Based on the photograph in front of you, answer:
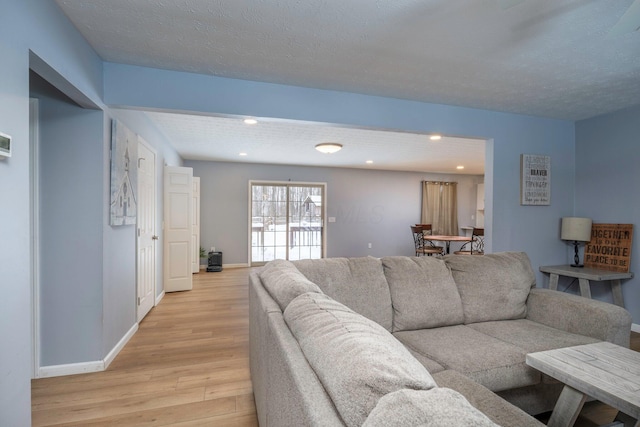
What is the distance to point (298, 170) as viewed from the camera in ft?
23.6

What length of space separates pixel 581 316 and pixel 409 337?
3.64 ft

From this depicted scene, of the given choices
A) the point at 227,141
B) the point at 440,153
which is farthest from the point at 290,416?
the point at 440,153

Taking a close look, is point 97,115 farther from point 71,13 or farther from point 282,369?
point 282,369

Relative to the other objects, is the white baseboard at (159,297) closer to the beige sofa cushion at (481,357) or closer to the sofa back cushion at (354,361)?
the beige sofa cushion at (481,357)

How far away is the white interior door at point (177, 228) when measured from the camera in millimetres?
4547

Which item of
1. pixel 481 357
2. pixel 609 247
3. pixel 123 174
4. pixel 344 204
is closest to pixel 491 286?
pixel 481 357

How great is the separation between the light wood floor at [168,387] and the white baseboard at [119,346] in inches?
1.7

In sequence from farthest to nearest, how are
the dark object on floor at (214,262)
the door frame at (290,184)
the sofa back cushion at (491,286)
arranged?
the door frame at (290,184) < the dark object on floor at (214,262) < the sofa back cushion at (491,286)

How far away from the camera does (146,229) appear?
3.51 m

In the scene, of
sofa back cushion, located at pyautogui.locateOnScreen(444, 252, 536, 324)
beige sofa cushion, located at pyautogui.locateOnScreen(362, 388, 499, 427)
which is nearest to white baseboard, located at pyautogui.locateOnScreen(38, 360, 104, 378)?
beige sofa cushion, located at pyautogui.locateOnScreen(362, 388, 499, 427)

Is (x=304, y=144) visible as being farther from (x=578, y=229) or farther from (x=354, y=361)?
(x=354, y=361)

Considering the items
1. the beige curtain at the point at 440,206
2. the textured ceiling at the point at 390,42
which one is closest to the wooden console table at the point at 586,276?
the textured ceiling at the point at 390,42

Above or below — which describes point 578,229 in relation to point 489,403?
above

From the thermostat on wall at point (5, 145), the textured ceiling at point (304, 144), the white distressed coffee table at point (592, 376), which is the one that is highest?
the textured ceiling at point (304, 144)
